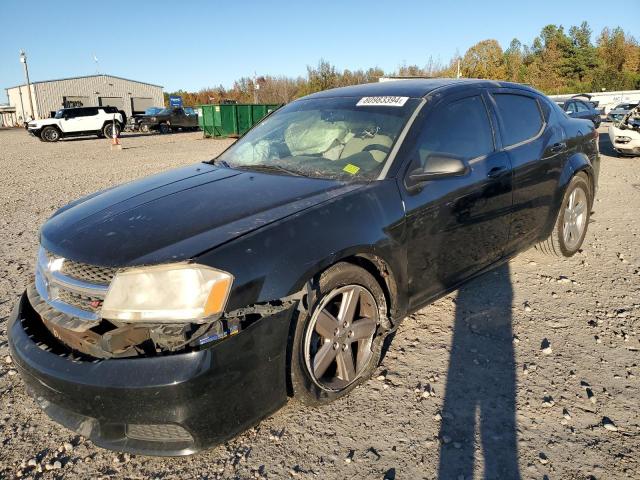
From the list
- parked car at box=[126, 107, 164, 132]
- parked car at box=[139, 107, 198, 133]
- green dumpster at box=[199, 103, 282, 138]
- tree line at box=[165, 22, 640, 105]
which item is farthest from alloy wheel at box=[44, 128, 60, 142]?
tree line at box=[165, 22, 640, 105]

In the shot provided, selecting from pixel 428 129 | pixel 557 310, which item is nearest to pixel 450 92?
pixel 428 129

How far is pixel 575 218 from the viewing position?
4.67 m

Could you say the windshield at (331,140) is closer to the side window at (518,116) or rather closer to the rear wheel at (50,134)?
the side window at (518,116)

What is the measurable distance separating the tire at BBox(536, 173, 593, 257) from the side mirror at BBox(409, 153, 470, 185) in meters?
2.04

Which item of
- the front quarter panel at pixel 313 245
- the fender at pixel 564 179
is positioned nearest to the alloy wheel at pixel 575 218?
the fender at pixel 564 179

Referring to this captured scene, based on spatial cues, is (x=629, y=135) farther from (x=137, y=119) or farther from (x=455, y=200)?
(x=137, y=119)

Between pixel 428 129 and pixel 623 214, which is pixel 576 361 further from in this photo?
pixel 623 214

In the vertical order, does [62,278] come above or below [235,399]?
above

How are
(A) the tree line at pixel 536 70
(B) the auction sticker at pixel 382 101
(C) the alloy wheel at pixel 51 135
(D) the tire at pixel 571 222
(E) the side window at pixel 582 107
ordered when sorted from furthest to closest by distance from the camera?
(A) the tree line at pixel 536 70, (C) the alloy wheel at pixel 51 135, (E) the side window at pixel 582 107, (D) the tire at pixel 571 222, (B) the auction sticker at pixel 382 101

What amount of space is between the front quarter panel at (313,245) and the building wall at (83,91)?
56.0m

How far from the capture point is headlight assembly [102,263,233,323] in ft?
6.36

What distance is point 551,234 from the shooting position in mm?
4359

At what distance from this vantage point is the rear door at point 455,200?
9.32 feet

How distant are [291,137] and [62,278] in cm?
183
